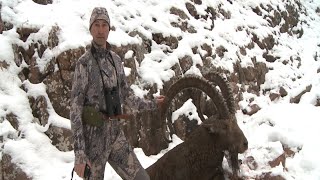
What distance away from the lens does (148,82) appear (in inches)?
317

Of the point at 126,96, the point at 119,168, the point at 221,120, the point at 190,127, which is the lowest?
the point at 190,127

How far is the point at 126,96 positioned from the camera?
450 centimetres

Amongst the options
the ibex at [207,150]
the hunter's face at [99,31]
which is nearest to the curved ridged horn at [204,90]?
the ibex at [207,150]

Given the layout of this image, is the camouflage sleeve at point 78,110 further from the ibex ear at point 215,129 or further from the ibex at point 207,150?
the ibex ear at point 215,129

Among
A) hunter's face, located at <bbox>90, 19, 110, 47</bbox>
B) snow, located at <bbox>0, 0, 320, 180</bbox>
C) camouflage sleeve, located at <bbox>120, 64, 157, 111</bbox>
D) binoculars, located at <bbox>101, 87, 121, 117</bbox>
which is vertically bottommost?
snow, located at <bbox>0, 0, 320, 180</bbox>

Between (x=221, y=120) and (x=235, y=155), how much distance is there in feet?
1.91

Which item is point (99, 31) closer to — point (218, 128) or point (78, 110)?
point (78, 110)

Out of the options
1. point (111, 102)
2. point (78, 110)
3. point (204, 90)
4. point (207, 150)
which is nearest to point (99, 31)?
point (111, 102)

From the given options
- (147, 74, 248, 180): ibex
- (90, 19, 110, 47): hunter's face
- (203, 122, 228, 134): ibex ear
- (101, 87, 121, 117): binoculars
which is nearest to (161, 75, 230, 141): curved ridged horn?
(147, 74, 248, 180): ibex

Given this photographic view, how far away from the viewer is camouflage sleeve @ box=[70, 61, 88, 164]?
373 cm

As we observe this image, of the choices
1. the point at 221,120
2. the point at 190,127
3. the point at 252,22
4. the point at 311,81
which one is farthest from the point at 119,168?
the point at 252,22

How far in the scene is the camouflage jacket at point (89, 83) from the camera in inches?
148

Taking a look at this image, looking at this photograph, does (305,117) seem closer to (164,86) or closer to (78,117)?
(164,86)

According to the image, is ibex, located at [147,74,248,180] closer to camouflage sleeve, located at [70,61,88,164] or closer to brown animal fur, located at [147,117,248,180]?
brown animal fur, located at [147,117,248,180]
